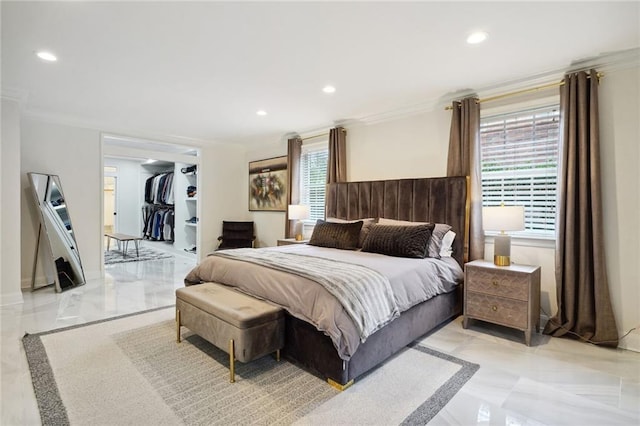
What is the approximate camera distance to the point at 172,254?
7629 millimetres

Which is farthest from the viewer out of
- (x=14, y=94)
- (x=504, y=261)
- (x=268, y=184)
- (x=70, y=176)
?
(x=268, y=184)

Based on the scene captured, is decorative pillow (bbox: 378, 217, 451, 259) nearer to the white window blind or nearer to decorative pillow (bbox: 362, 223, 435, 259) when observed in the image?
decorative pillow (bbox: 362, 223, 435, 259)

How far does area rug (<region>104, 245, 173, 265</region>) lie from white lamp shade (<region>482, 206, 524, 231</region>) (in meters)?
6.55

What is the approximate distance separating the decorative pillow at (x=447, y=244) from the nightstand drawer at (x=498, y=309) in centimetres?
49

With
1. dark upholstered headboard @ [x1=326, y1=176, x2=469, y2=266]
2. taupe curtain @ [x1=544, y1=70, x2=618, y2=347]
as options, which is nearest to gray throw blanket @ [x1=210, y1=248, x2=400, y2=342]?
dark upholstered headboard @ [x1=326, y1=176, x2=469, y2=266]

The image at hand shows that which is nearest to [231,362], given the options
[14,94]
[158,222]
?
[14,94]

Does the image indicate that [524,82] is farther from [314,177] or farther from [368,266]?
[314,177]

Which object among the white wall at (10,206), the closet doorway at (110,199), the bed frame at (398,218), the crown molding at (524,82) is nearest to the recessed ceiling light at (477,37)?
the crown molding at (524,82)

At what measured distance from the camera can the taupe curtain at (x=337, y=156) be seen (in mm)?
4820

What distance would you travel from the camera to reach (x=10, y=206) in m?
3.74

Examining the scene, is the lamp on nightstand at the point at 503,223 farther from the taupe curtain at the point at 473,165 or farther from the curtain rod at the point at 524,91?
the curtain rod at the point at 524,91

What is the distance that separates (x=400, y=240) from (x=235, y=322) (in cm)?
181

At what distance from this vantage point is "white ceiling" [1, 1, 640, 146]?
2102mm

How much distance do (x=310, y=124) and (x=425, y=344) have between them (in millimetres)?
3570
